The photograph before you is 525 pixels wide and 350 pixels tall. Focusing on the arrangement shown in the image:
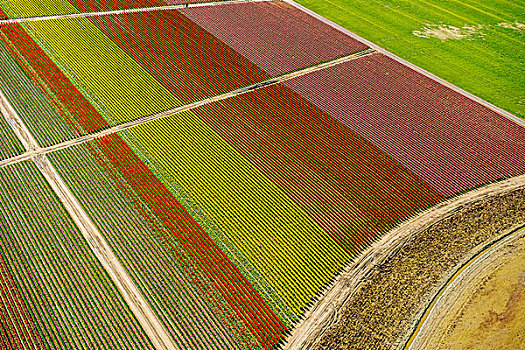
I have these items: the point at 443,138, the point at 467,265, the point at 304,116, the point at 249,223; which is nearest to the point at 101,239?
the point at 249,223

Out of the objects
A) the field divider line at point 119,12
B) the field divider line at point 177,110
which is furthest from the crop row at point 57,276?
the field divider line at point 119,12

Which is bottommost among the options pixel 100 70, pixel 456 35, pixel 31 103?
pixel 31 103

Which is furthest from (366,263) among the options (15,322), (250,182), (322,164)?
(15,322)

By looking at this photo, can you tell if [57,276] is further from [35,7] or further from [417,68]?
[417,68]

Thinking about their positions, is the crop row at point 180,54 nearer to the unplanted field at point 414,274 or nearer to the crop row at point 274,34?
the crop row at point 274,34

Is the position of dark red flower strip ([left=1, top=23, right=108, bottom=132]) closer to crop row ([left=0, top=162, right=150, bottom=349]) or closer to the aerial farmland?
the aerial farmland

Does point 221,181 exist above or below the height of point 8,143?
above
